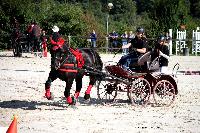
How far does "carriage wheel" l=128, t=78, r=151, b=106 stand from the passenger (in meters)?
0.85

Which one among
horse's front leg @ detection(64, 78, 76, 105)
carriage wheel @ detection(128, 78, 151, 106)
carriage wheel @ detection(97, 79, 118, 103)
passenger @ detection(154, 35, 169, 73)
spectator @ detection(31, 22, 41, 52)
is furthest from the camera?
spectator @ detection(31, 22, 41, 52)

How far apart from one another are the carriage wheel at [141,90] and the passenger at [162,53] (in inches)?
33.6

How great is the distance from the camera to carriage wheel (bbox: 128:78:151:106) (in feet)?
40.0

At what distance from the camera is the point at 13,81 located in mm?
16750

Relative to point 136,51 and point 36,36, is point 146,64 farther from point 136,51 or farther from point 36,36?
point 36,36

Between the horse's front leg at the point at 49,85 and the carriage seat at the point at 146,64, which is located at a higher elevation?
the carriage seat at the point at 146,64

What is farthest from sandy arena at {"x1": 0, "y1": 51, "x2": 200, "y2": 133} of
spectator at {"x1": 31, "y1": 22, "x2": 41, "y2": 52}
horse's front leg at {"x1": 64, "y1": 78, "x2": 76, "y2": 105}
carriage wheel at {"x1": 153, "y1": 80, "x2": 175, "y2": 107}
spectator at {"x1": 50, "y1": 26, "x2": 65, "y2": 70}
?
spectator at {"x1": 31, "y1": 22, "x2": 41, "y2": 52}

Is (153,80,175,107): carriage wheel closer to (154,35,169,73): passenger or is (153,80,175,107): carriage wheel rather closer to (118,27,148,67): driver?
(154,35,169,73): passenger

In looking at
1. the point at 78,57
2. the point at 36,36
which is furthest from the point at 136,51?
the point at 36,36

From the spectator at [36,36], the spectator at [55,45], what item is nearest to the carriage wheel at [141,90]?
the spectator at [55,45]

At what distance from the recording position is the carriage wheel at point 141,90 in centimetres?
1220

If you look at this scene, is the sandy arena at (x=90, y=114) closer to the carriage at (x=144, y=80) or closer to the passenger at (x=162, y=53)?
the carriage at (x=144, y=80)

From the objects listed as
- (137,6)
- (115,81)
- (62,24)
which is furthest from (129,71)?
(137,6)

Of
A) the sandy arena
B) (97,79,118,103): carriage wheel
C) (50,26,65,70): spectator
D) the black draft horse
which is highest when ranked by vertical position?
(50,26,65,70): spectator
